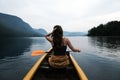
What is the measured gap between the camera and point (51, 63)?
858cm

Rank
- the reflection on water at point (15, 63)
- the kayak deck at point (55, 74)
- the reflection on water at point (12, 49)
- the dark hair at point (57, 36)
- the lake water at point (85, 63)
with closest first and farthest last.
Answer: the dark hair at point (57, 36) < the kayak deck at point (55, 74) < the lake water at point (85, 63) < the reflection on water at point (15, 63) < the reflection on water at point (12, 49)

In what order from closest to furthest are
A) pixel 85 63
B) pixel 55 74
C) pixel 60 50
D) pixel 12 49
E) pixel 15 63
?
pixel 60 50 → pixel 55 74 → pixel 15 63 → pixel 85 63 → pixel 12 49

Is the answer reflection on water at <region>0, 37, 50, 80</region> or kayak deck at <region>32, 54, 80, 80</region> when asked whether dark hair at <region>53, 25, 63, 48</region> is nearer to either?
kayak deck at <region>32, 54, 80, 80</region>

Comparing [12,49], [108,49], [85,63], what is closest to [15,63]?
[85,63]

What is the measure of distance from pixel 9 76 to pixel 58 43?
21.2 ft

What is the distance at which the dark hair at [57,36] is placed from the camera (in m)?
8.10

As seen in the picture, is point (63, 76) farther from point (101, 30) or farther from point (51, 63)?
point (101, 30)

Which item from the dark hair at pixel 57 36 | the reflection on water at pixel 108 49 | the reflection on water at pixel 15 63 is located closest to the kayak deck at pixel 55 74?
the dark hair at pixel 57 36

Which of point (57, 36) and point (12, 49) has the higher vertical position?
point (57, 36)

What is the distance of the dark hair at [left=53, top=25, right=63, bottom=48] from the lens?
8102 mm

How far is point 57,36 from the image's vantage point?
8.19 metres

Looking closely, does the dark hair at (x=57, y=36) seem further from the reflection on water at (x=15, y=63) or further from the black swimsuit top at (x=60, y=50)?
the reflection on water at (x=15, y=63)

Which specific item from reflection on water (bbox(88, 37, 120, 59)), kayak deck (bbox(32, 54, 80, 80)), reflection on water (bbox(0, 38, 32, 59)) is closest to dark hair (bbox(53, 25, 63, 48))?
kayak deck (bbox(32, 54, 80, 80))

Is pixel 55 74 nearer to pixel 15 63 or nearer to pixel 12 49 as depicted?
pixel 15 63
